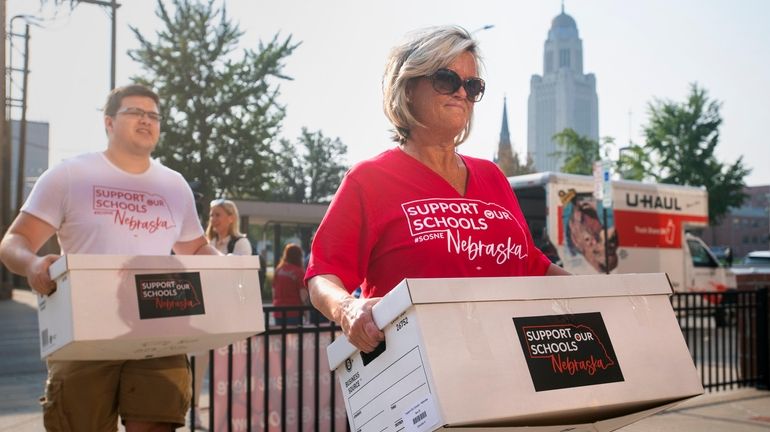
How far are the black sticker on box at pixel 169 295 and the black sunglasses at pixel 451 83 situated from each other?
4.32 feet

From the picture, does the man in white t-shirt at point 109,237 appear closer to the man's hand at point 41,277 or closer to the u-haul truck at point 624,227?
the man's hand at point 41,277

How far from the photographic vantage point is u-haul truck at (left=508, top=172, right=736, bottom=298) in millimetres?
15148

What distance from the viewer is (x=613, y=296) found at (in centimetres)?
194

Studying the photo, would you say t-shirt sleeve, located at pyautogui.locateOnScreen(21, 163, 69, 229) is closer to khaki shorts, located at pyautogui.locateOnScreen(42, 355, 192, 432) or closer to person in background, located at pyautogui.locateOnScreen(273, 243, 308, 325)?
khaki shorts, located at pyautogui.locateOnScreen(42, 355, 192, 432)

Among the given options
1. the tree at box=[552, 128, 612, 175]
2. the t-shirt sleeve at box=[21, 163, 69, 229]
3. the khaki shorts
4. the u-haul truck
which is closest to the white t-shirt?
the t-shirt sleeve at box=[21, 163, 69, 229]

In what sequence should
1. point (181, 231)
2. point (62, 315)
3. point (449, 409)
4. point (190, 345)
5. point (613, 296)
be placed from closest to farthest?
point (449, 409) → point (613, 296) → point (62, 315) → point (190, 345) → point (181, 231)

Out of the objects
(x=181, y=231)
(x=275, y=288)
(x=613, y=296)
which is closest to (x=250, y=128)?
(x=275, y=288)

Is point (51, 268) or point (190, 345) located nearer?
point (51, 268)

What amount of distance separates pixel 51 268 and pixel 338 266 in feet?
4.29

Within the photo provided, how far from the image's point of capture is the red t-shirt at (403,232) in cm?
220

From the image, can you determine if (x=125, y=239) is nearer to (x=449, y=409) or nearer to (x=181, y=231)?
(x=181, y=231)

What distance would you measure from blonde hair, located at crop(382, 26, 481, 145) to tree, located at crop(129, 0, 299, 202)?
26.2 metres

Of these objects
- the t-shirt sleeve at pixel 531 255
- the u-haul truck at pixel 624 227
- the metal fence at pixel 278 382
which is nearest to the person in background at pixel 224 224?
the metal fence at pixel 278 382

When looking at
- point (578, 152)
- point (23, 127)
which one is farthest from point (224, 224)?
point (578, 152)
